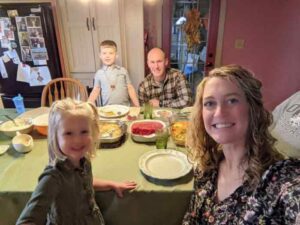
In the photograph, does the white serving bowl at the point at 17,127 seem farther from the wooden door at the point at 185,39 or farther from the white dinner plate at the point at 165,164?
the wooden door at the point at 185,39

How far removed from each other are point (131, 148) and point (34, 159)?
55 cm

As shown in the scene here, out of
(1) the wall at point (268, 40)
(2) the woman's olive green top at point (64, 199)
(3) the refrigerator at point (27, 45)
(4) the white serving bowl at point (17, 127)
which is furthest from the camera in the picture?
(1) the wall at point (268, 40)

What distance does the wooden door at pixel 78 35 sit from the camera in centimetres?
276

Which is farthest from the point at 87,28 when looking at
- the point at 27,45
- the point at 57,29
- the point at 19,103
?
the point at 19,103

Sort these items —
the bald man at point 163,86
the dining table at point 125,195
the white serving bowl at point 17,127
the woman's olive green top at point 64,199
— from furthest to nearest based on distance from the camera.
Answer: the bald man at point 163,86, the white serving bowl at point 17,127, the dining table at point 125,195, the woman's olive green top at point 64,199

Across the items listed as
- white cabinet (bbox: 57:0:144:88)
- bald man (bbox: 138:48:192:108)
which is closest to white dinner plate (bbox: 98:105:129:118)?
bald man (bbox: 138:48:192:108)

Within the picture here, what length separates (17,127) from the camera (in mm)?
1524

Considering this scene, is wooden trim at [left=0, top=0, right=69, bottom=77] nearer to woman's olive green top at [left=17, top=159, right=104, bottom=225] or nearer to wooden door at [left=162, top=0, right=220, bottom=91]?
wooden door at [left=162, top=0, right=220, bottom=91]

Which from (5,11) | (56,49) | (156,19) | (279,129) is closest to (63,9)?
(56,49)

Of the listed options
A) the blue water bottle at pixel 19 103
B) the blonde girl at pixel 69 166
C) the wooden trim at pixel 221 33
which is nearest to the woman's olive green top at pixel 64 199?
the blonde girl at pixel 69 166

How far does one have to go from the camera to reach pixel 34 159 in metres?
1.28

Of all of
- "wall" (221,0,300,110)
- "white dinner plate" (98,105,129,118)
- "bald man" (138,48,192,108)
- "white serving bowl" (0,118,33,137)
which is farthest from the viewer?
"wall" (221,0,300,110)

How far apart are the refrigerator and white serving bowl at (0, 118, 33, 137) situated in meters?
1.53

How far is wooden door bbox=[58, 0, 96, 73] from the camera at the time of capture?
2.76 m
